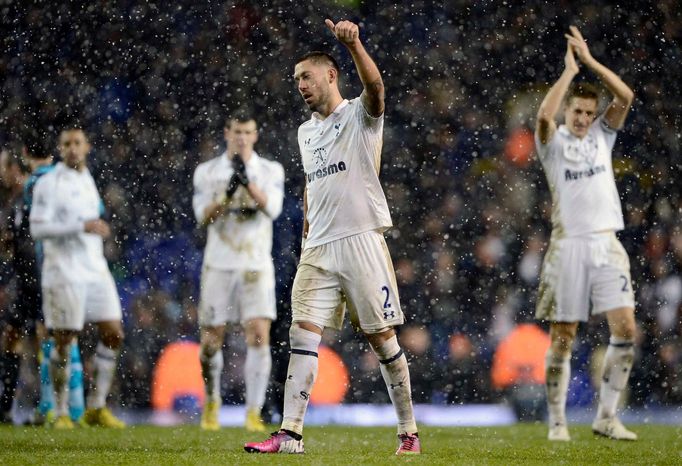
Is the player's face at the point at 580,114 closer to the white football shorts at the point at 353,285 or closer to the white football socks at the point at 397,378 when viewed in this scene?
the white football shorts at the point at 353,285

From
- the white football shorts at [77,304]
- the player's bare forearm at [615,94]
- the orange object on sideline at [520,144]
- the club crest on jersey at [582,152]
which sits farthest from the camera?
the orange object on sideline at [520,144]

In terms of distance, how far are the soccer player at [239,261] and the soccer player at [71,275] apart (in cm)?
72

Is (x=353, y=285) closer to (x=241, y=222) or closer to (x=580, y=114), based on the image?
(x=580, y=114)

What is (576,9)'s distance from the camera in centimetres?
1226

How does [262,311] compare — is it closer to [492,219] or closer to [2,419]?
[2,419]

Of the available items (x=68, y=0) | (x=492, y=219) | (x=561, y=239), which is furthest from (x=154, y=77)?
(x=561, y=239)

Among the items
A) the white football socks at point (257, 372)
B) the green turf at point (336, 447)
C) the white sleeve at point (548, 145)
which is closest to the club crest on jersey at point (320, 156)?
the green turf at point (336, 447)

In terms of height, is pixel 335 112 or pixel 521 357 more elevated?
pixel 335 112

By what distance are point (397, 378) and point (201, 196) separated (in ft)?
11.7

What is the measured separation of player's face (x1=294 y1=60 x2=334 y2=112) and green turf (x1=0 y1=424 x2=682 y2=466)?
1.58 metres

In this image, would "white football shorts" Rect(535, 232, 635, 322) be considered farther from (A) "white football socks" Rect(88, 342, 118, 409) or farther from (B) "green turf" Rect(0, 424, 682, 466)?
(A) "white football socks" Rect(88, 342, 118, 409)

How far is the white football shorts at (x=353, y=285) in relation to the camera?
17.9ft

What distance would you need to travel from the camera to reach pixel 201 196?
8.77 m

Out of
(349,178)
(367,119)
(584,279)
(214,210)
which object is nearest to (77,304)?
(214,210)
